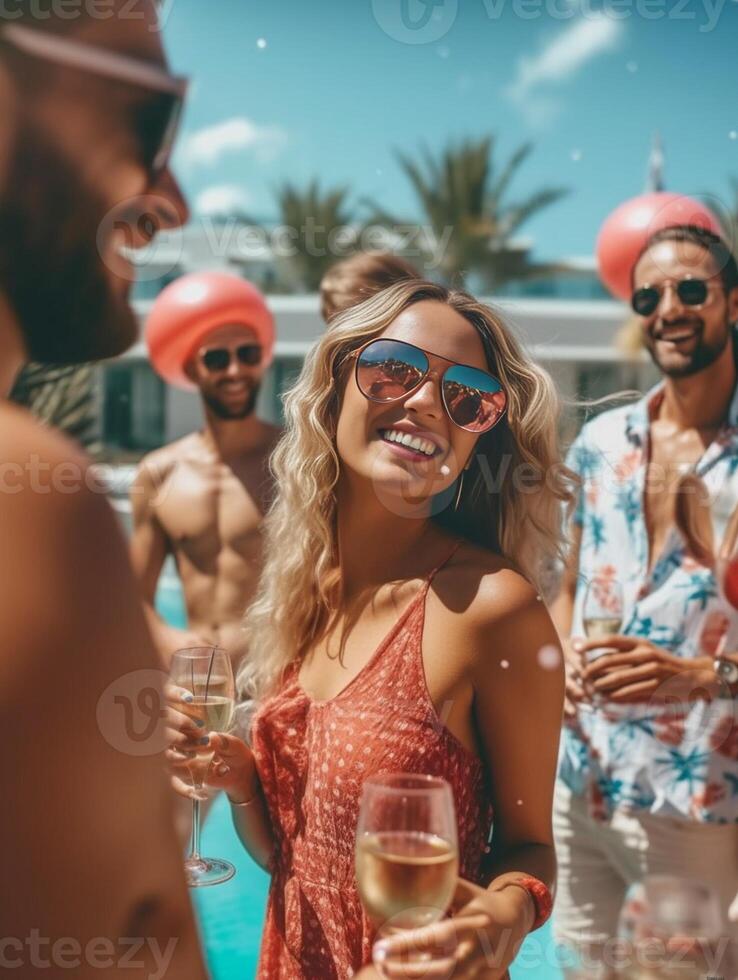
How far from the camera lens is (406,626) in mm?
1409

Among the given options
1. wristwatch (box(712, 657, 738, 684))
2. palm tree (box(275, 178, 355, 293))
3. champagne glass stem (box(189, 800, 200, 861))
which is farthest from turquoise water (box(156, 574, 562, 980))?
palm tree (box(275, 178, 355, 293))

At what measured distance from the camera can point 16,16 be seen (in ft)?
2.14

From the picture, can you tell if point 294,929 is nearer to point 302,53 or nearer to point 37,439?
point 37,439

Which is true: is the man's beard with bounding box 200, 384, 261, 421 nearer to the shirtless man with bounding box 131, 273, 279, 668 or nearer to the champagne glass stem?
the shirtless man with bounding box 131, 273, 279, 668

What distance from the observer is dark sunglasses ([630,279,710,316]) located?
266cm

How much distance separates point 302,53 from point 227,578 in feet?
70.0

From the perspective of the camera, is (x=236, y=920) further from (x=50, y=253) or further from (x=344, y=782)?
(x=50, y=253)

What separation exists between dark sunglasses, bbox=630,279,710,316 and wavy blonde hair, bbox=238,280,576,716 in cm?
133

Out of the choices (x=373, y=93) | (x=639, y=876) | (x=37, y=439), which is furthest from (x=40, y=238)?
(x=373, y=93)

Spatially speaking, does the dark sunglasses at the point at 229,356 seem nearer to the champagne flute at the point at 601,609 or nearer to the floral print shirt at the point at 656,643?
the floral print shirt at the point at 656,643

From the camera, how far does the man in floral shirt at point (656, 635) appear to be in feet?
7.83

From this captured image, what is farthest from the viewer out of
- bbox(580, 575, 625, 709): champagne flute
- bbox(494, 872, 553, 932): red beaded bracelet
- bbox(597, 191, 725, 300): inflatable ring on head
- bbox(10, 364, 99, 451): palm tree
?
bbox(10, 364, 99, 451): palm tree

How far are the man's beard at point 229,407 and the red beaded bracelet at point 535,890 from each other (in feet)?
9.14

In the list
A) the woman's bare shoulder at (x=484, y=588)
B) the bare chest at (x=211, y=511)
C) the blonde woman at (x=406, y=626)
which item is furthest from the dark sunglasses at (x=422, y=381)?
the bare chest at (x=211, y=511)
